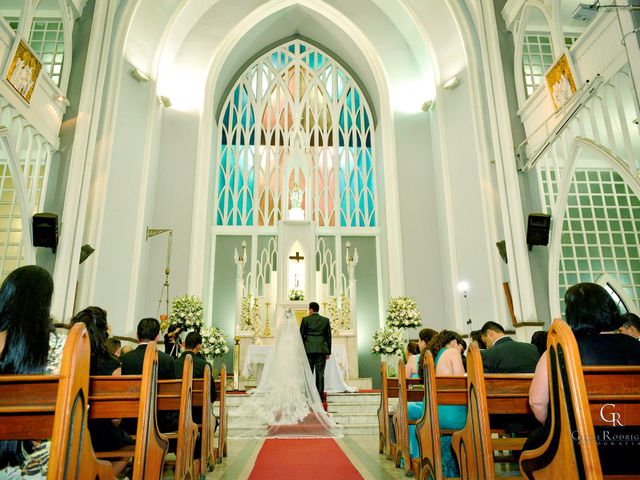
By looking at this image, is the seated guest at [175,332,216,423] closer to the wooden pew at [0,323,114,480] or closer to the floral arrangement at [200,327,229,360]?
the wooden pew at [0,323,114,480]

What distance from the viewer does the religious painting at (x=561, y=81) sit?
5.91 metres

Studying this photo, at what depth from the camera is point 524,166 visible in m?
6.94

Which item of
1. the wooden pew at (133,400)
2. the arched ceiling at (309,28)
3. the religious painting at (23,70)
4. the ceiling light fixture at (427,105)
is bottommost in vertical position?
the wooden pew at (133,400)

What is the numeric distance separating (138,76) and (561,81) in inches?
305

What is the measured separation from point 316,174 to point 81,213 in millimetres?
6474

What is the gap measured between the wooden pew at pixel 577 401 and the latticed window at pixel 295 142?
9930 mm

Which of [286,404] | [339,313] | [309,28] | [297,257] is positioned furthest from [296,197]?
[286,404]

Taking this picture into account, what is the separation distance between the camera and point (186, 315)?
7.43 m

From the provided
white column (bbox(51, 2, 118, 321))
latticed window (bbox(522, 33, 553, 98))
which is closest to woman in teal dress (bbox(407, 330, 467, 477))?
white column (bbox(51, 2, 118, 321))

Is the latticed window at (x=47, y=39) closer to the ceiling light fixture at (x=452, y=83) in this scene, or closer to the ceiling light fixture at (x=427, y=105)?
the ceiling light fixture at (x=452, y=83)

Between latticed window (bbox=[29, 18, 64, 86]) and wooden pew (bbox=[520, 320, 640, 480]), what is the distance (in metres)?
8.66

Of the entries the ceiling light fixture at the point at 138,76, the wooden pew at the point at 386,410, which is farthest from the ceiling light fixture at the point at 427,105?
the wooden pew at the point at 386,410

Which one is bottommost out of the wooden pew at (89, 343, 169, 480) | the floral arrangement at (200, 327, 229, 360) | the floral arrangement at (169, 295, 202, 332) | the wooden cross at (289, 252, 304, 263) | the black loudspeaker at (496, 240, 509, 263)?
the wooden pew at (89, 343, 169, 480)

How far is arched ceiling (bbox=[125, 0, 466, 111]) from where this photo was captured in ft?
32.1
